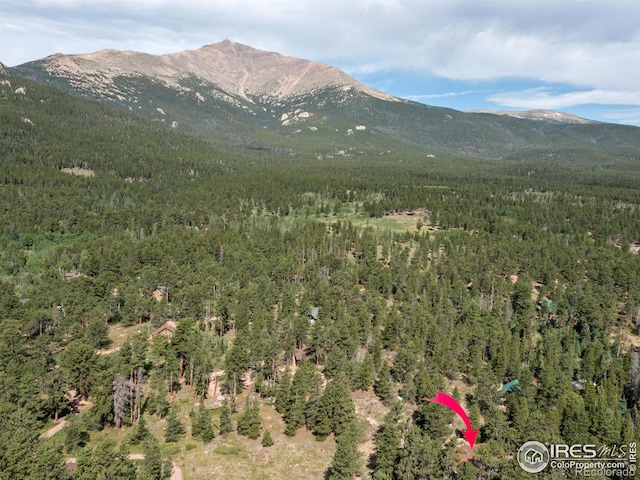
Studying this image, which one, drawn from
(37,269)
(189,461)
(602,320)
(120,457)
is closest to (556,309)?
(602,320)

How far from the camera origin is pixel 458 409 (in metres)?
68.6

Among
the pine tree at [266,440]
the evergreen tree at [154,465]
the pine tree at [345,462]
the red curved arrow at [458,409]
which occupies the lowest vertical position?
the pine tree at [266,440]

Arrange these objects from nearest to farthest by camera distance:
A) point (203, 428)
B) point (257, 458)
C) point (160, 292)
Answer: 1. point (257, 458)
2. point (203, 428)
3. point (160, 292)

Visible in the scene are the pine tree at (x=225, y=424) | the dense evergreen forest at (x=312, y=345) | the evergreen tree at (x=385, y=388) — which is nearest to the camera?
the dense evergreen forest at (x=312, y=345)

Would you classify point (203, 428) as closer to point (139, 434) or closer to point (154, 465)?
point (139, 434)

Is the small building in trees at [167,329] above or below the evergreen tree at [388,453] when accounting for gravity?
below

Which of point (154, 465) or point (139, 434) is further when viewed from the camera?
point (139, 434)

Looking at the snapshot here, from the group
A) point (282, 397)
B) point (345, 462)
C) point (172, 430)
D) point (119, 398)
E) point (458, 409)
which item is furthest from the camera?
point (458, 409)

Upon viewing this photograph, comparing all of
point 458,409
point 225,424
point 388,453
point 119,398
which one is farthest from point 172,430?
point 458,409

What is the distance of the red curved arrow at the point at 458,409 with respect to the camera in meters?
60.9

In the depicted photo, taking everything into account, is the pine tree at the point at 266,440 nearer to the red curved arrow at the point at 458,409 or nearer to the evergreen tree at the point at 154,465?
the evergreen tree at the point at 154,465

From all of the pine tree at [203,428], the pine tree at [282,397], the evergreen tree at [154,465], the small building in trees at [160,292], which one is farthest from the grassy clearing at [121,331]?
the evergreen tree at [154,465]

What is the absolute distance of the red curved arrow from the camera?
60.9m

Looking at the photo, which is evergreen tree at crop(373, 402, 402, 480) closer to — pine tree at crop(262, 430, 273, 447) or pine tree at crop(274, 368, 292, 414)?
pine tree at crop(262, 430, 273, 447)
